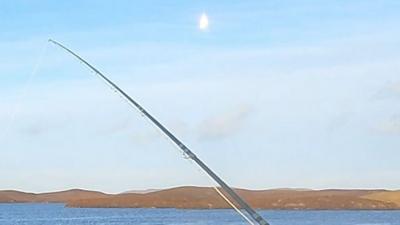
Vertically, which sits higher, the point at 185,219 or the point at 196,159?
the point at 185,219

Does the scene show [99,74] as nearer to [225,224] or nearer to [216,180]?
[216,180]

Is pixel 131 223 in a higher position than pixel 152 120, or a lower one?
higher

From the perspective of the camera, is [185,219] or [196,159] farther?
[185,219]

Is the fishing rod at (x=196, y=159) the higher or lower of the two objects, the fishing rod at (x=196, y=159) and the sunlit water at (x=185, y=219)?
the lower

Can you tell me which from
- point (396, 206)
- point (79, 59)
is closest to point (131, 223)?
point (79, 59)

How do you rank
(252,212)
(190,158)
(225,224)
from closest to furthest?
(252,212)
(190,158)
(225,224)

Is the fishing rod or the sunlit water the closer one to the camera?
the fishing rod

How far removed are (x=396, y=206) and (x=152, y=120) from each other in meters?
187

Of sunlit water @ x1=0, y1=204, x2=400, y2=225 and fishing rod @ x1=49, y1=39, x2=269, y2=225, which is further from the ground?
sunlit water @ x1=0, y1=204, x2=400, y2=225

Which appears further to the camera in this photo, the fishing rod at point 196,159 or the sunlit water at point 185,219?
the sunlit water at point 185,219

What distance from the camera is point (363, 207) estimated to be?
631ft

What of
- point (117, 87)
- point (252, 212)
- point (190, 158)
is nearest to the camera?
point (252, 212)

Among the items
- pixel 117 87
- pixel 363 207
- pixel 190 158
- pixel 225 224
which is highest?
pixel 363 207

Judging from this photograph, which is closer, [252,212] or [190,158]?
[252,212]
